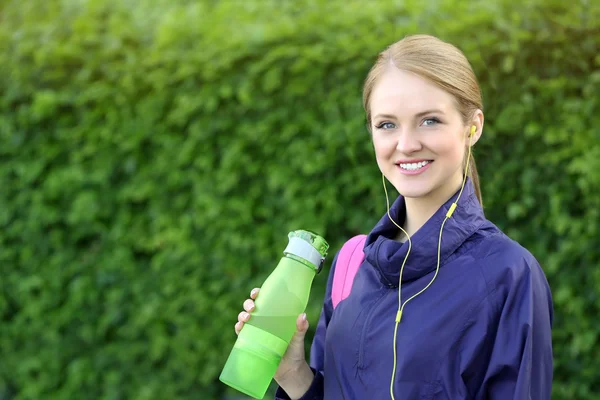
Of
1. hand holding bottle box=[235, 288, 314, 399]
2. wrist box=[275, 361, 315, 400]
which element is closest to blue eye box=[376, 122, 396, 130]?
hand holding bottle box=[235, 288, 314, 399]

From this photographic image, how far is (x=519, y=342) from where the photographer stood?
174 centimetres

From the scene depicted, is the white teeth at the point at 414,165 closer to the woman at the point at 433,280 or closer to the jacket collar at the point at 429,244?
the woman at the point at 433,280

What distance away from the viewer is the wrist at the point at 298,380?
→ 7.23 feet

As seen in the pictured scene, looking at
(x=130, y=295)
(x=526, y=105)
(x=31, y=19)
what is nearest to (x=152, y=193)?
(x=130, y=295)

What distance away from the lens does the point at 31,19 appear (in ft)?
16.2

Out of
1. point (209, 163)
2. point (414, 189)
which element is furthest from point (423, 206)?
point (209, 163)

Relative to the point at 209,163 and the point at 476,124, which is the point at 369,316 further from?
the point at 209,163

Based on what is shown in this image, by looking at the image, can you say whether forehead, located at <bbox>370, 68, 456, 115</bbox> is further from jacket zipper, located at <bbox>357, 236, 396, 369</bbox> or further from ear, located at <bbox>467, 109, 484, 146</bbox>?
jacket zipper, located at <bbox>357, 236, 396, 369</bbox>

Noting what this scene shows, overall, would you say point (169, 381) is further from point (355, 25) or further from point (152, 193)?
point (355, 25)

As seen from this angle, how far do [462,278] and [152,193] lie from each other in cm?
290

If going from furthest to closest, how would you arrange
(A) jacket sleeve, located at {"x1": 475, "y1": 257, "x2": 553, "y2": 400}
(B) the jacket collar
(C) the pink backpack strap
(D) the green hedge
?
(D) the green hedge
(C) the pink backpack strap
(B) the jacket collar
(A) jacket sleeve, located at {"x1": 475, "y1": 257, "x2": 553, "y2": 400}

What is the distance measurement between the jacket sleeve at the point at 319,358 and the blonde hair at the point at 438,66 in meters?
0.54

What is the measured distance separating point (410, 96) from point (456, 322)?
543 millimetres

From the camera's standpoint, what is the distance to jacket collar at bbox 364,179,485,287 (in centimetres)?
189
